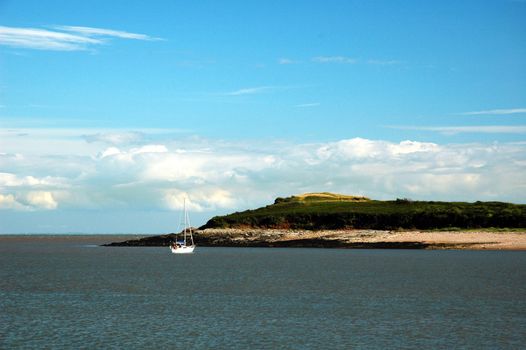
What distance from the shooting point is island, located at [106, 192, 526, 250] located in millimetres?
150500

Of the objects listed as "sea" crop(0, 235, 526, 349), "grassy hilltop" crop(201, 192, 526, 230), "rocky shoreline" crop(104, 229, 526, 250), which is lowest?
"sea" crop(0, 235, 526, 349)

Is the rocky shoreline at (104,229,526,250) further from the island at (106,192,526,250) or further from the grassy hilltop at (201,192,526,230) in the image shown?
the grassy hilltop at (201,192,526,230)

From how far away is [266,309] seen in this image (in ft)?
167

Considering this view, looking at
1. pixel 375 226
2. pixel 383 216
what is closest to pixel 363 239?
pixel 375 226

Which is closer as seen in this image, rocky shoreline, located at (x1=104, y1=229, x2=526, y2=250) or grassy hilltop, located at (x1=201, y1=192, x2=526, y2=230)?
rocky shoreline, located at (x1=104, y1=229, x2=526, y2=250)

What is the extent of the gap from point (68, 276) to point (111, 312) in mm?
35477

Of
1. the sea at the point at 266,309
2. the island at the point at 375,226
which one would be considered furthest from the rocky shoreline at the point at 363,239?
the sea at the point at 266,309

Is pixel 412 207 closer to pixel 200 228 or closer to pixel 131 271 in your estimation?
pixel 200 228

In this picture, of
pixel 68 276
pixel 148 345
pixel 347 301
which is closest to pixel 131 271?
pixel 68 276

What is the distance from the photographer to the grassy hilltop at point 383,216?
16062cm

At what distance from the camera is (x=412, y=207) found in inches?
6929

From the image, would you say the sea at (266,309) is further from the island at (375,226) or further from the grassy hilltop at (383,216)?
the grassy hilltop at (383,216)

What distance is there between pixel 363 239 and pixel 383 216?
14068 millimetres

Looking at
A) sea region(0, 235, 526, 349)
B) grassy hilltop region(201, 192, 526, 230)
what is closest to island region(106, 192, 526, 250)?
grassy hilltop region(201, 192, 526, 230)
